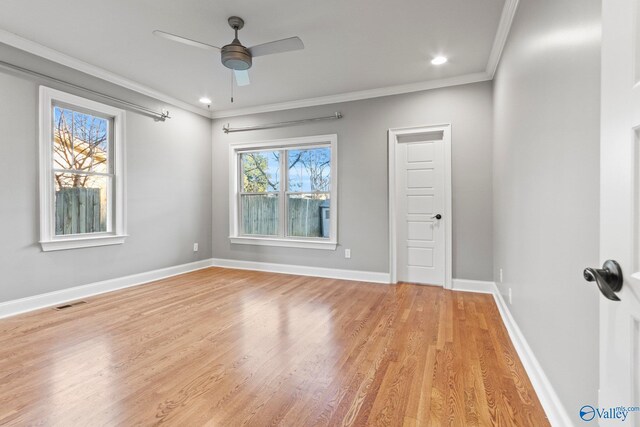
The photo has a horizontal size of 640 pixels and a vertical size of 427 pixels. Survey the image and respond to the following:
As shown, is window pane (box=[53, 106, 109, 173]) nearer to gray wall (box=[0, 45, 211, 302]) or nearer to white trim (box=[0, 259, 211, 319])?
gray wall (box=[0, 45, 211, 302])

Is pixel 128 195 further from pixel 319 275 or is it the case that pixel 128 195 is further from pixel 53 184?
pixel 319 275

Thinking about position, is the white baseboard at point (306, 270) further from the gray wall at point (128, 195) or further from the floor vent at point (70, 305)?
the floor vent at point (70, 305)

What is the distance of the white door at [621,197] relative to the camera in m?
0.67

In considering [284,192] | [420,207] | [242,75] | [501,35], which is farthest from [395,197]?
[242,75]

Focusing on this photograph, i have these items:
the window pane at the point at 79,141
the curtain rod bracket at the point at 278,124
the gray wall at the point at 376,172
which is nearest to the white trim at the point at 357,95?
the gray wall at the point at 376,172

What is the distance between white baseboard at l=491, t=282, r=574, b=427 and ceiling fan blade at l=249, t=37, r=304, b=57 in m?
2.74

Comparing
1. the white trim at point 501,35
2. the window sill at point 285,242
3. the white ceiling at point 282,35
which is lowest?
the window sill at point 285,242

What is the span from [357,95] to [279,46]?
2073 millimetres

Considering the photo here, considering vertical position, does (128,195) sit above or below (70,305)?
above

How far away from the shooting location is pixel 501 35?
2.89m

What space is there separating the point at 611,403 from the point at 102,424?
2007mm

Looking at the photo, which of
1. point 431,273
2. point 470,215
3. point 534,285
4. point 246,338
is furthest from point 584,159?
point 431,273

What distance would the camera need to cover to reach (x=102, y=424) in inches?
59.1

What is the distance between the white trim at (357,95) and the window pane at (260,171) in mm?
717
